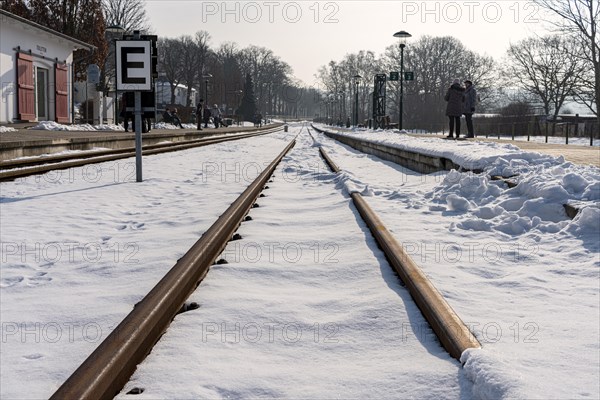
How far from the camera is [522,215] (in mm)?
5660

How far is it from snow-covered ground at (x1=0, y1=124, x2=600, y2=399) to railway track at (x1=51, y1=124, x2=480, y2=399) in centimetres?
7

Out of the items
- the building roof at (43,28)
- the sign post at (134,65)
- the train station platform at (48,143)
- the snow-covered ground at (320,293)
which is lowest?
the snow-covered ground at (320,293)

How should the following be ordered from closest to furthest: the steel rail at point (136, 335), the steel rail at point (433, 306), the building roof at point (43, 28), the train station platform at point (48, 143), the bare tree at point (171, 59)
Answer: the steel rail at point (136, 335), the steel rail at point (433, 306), the train station platform at point (48, 143), the building roof at point (43, 28), the bare tree at point (171, 59)

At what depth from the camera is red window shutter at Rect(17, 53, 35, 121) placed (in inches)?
923

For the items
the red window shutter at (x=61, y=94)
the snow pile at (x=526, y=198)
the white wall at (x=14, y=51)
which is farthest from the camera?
the red window shutter at (x=61, y=94)

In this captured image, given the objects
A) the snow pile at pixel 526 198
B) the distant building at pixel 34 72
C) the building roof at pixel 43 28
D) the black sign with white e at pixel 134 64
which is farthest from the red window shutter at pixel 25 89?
the snow pile at pixel 526 198

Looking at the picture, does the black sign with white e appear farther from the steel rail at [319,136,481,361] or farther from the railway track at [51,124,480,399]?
the steel rail at [319,136,481,361]

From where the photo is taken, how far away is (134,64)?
8.58m

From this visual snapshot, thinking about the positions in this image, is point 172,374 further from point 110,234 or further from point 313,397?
point 110,234

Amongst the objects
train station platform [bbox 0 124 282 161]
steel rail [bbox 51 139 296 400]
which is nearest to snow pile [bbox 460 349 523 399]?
steel rail [bbox 51 139 296 400]

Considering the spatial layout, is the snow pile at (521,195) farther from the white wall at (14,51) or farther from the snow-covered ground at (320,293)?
the white wall at (14,51)

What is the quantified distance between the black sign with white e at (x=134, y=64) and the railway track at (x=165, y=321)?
4.93m

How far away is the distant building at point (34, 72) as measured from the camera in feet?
74.4

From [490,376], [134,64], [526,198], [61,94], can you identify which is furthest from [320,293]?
[61,94]
